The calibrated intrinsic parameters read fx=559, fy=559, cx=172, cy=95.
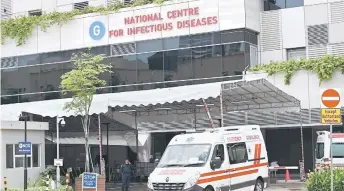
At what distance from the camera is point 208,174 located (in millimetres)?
16719

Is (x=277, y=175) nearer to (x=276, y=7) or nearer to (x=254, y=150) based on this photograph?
(x=276, y=7)

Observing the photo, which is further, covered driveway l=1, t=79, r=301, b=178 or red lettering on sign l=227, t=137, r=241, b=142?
covered driveway l=1, t=79, r=301, b=178

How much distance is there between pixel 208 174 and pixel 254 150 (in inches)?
129

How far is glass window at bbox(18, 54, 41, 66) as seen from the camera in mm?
38656

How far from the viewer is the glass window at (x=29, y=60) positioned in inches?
1522

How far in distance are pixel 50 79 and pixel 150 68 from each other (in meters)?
7.92

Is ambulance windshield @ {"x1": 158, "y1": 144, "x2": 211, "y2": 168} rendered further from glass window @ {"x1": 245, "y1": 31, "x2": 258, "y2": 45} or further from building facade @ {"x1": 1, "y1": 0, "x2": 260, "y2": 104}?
glass window @ {"x1": 245, "y1": 31, "x2": 258, "y2": 45}

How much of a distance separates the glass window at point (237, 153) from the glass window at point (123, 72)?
55.5 ft

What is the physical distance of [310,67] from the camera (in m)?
30.1

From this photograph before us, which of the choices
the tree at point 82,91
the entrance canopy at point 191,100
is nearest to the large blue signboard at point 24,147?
the tree at point 82,91

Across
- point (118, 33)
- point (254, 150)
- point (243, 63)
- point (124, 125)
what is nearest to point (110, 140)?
point (124, 125)

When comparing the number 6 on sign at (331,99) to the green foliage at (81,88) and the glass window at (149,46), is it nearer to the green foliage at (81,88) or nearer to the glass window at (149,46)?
the green foliage at (81,88)

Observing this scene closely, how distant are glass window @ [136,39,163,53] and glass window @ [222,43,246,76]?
4281 mm

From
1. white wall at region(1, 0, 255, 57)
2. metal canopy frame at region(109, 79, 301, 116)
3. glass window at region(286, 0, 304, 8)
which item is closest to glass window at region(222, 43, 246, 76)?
white wall at region(1, 0, 255, 57)
